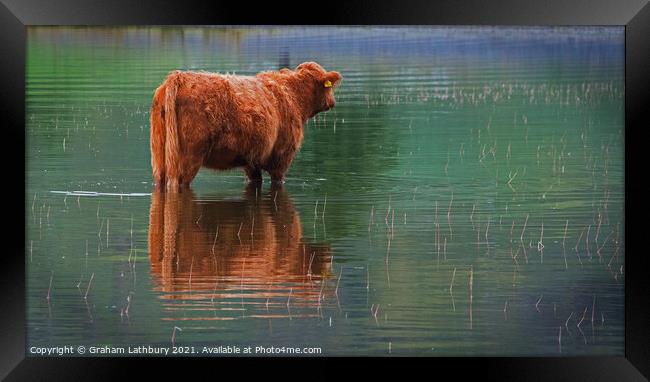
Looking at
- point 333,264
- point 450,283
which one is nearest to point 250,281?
point 333,264

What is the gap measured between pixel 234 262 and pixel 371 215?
1232 millimetres

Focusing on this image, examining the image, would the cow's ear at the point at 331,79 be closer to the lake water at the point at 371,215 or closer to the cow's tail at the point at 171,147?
the lake water at the point at 371,215

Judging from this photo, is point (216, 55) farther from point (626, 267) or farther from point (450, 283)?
point (626, 267)

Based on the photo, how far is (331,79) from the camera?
12.2 m

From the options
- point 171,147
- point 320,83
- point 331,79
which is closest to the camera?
point 331,79

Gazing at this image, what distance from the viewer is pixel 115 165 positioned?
11.9 m

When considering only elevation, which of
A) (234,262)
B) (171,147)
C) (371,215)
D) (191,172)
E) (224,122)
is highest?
(224,122)

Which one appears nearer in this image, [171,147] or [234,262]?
[234,262]

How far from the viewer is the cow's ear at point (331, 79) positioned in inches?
463

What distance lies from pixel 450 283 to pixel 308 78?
8.20ft

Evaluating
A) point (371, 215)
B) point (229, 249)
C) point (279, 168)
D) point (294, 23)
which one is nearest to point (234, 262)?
point (229, 249)

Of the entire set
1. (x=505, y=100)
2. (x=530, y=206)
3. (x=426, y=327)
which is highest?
(x=505, y=100)

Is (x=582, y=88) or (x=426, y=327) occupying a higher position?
(x=582, y=88)

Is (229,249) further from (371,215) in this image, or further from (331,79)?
(331,79)
